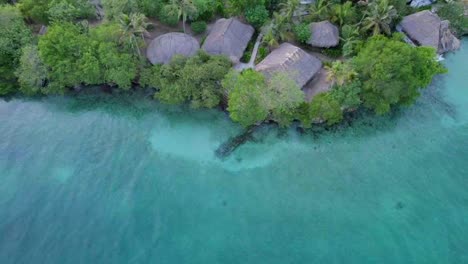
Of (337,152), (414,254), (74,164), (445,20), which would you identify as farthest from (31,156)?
(445,20)

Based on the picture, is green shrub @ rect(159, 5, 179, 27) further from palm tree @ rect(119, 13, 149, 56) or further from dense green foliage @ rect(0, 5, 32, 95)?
dense green foliage @ rect(0, 5, 32, 95)

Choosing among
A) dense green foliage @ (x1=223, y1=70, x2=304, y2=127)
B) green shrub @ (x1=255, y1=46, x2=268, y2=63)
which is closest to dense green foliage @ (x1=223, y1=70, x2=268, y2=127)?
dense green foliage @ (x1=223, y1=70, x2=304, y2=127)

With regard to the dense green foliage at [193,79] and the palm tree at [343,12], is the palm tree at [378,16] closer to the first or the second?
the palm tree at [343,12]

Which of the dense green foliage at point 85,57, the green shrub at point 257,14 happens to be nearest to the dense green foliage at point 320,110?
the green shrub at point 257,14

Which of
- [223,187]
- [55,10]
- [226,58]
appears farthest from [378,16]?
[55,10]

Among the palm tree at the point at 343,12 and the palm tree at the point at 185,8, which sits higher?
the palm tree at the point at 185,8
